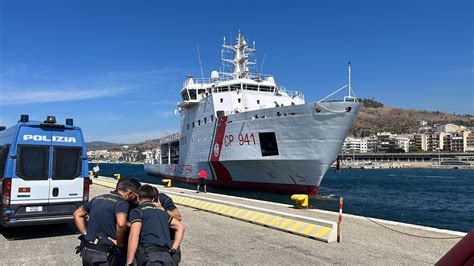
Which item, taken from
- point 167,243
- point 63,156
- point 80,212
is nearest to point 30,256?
point 63,156

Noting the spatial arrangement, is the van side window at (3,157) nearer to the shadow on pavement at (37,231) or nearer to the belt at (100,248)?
the shadow on pavement at (37,231)

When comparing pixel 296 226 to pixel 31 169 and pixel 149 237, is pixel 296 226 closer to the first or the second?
pixel 31 169

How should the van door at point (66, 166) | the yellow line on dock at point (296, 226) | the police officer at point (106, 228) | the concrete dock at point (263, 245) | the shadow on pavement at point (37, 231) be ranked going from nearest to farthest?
the police officer at point (106, 228), the concrete dock at point (263, 245), the van door at point (66, 166), the shadow on pavement at point (37, 231), the yellow line on dock at point (296, 226)

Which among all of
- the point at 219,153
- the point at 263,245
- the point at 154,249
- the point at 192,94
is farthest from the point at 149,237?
the point at 192,94

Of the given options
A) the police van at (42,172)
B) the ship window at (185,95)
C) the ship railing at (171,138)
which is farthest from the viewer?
the ship railing at (171,138)

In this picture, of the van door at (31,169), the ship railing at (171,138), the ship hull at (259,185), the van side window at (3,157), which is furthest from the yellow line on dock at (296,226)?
the ship railing at (171,138)

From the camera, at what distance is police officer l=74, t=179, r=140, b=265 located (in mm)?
4102

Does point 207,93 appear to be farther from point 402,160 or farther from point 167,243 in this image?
point 402,160

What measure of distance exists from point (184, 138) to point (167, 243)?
3316 centimetres

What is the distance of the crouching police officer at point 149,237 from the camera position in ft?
12.3

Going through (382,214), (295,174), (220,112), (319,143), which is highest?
(220,112)

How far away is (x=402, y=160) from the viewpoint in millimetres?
163000

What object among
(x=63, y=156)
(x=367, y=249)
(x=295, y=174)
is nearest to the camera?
(x=367, y=249)

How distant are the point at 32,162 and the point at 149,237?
617 cm
